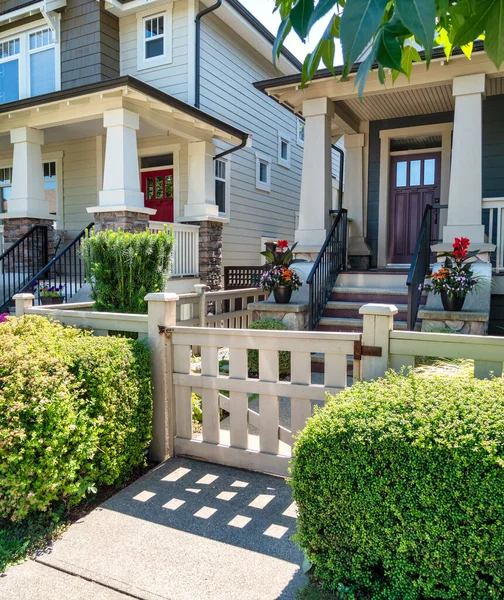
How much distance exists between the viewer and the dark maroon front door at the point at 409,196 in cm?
947

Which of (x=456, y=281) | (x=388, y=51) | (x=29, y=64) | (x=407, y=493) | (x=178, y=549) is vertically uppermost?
(x=29, y=64)

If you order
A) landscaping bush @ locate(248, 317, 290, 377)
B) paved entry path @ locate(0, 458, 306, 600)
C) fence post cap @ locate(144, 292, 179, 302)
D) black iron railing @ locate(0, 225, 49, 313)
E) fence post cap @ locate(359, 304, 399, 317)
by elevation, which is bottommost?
paved entry path @ locate(0, 458, 306, 600)

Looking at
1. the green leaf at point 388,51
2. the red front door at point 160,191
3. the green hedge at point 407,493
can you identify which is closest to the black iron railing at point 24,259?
the red front door at point 160,191

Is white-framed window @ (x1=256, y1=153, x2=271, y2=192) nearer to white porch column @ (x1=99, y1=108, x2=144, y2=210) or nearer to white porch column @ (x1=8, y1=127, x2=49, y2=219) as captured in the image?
white porch column @ (x1=99, y1=108, x2=144, y2=210)

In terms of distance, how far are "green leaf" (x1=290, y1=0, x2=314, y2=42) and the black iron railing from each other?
8.35 m

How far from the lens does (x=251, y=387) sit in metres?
3.38

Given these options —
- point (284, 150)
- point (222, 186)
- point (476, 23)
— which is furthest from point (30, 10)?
point (476, 23)

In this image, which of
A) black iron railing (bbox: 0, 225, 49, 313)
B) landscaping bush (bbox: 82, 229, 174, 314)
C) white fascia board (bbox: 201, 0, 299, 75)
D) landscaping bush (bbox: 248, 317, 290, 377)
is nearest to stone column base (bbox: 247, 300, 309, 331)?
landscaping bush (bbox: 248, 317, 290, 377)

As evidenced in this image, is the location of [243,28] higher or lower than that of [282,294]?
higher

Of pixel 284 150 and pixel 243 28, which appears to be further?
pixel 284 150

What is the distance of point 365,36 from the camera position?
49.1 inches

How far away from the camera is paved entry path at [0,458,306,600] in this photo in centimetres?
229

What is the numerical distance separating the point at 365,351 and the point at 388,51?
6.23ft

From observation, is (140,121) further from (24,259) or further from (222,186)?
(24,259)
